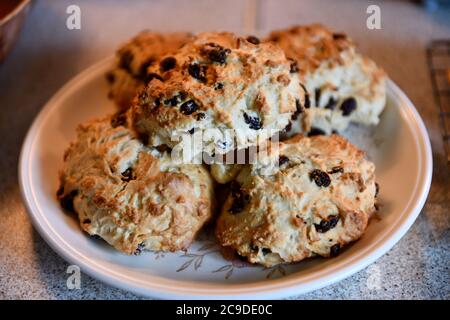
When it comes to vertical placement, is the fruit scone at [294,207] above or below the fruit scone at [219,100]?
below

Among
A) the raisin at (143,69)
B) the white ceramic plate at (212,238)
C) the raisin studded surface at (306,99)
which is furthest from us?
the raisin at (143,69)

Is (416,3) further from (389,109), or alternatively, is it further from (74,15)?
(74,15)

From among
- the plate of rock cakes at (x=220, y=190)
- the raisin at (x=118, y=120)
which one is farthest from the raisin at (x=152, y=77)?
the raisin at (x=118, y=120)

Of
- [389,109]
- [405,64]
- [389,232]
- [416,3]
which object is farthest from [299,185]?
[416,3]

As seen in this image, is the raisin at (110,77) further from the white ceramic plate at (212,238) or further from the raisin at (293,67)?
the raisin at (293,67)

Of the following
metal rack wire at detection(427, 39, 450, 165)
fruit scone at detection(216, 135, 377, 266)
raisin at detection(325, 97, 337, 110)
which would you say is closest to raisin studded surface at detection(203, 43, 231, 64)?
fruit scone at detection(216, 135, 377, 266)

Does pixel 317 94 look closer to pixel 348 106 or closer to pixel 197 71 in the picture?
pixel 348 106

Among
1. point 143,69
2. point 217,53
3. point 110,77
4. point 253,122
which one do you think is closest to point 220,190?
point 253,122

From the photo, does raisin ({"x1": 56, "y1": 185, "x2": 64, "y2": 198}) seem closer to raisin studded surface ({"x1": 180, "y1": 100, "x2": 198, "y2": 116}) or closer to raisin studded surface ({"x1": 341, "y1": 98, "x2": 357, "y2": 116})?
raisin studded surface ({"x1": 180, "y1": 100, "x2": 198, "y2": 116})
